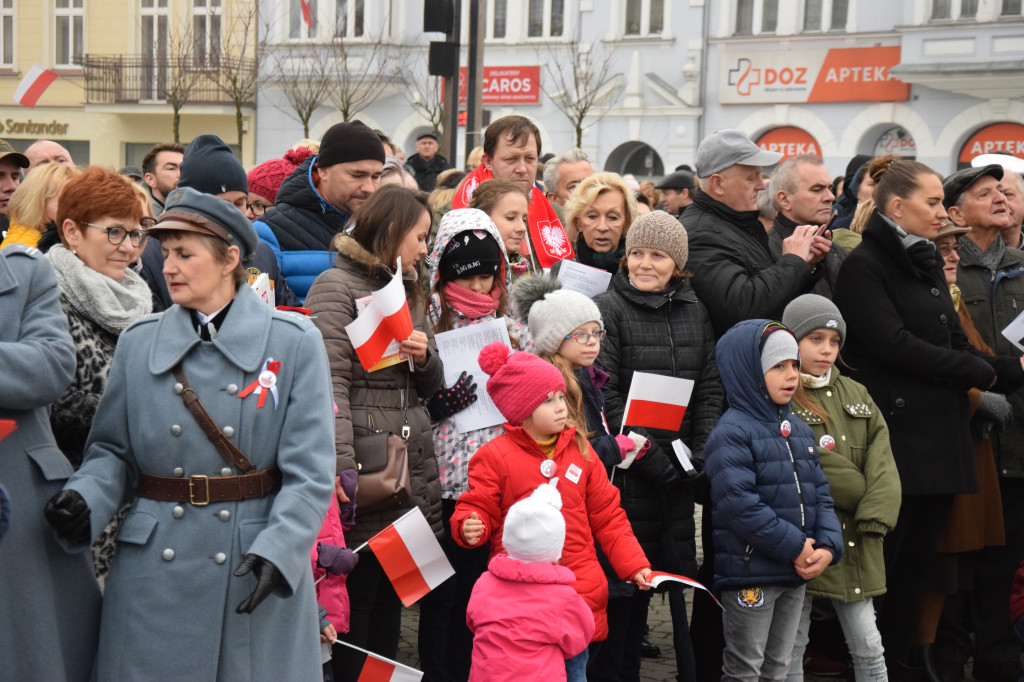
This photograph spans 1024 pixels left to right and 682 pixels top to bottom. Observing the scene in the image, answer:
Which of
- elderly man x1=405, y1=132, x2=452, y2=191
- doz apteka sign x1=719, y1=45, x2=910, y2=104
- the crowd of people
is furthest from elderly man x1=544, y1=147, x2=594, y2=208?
doz apteka sign x1=719, y1=45, x2=910, y2=104

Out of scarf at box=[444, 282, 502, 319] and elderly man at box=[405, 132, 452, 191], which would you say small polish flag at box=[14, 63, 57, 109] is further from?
scarf at box=[444, 282, 502, 319]

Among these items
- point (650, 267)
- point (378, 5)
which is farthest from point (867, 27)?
point (650, 267)

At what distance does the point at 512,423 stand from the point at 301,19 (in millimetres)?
26773

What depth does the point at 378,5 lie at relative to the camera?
28.6 m

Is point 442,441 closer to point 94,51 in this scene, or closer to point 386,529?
point 386,529

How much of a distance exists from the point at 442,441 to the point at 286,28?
26336 mm

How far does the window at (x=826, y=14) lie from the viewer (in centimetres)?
2514

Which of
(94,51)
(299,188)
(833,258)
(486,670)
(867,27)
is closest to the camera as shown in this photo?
(486,670)

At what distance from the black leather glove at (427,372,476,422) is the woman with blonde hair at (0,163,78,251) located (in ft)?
6.23

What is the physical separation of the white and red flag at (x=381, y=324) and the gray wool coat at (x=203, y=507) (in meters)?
0.88

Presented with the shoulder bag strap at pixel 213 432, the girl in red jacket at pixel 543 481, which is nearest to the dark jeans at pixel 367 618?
the girl in red jacket at pixel 543 481

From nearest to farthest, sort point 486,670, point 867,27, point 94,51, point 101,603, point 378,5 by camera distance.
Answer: point 101,603 < point 486,670 < point 867,27 < point 378,5 < point 94,51

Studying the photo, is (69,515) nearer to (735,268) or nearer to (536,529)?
(536,529)

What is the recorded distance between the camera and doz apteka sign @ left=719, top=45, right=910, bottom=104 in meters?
24.6
